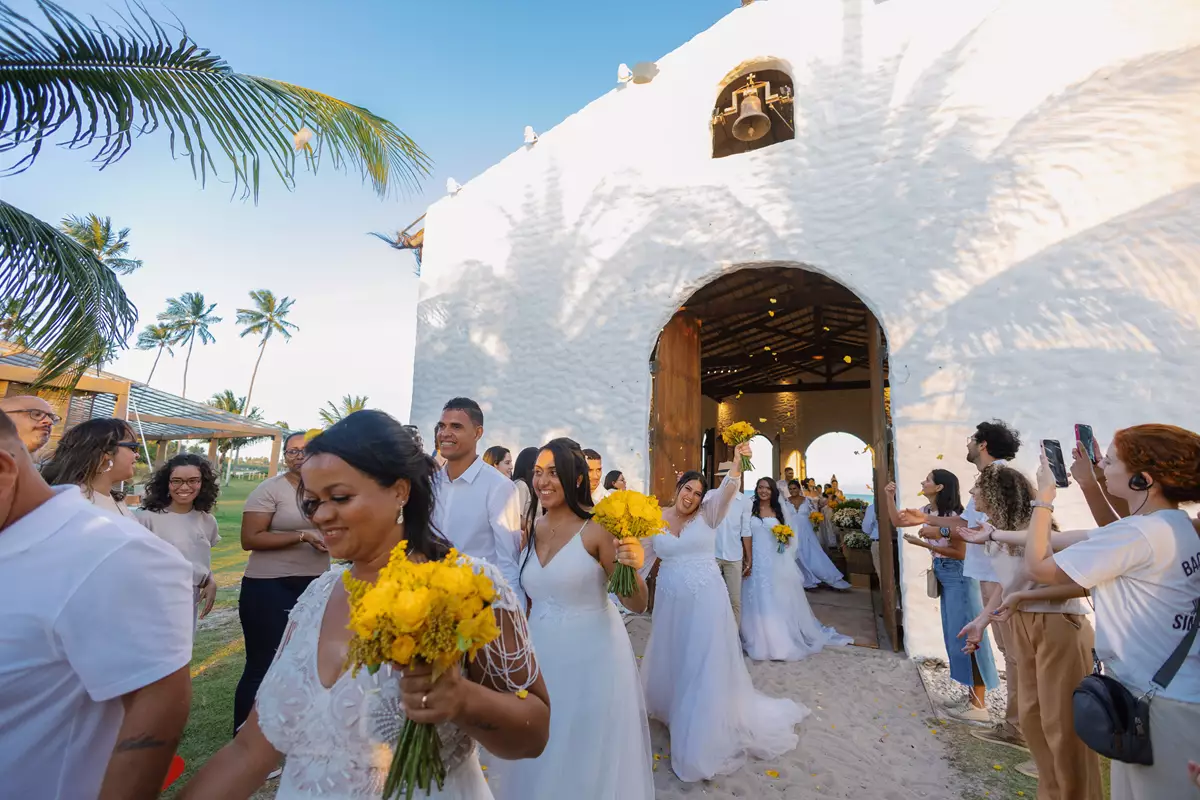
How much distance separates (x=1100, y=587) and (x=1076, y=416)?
14.6 feet

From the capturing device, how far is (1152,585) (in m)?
2.10

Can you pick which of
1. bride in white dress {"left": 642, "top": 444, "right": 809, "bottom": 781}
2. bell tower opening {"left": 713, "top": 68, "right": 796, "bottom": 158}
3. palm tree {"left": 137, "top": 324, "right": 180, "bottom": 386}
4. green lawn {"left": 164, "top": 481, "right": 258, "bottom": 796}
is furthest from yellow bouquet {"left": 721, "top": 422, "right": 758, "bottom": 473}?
palm tree {"left": 137, "top": 324, "right": 180, "bottom": 386}

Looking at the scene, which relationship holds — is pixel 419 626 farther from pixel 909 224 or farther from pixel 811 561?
pixel 811 561

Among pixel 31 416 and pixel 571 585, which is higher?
pixel 31 416

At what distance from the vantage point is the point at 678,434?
871 cm

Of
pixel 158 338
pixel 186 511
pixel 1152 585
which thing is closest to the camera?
pixel 1152 585

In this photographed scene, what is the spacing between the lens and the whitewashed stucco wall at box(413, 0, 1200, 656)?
567 centimetres

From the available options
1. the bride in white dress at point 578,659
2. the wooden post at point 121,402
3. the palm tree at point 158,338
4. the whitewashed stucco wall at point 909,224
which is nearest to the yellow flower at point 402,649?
the bride in white dress at point 578,659

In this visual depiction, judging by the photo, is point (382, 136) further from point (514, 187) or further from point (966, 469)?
point (966, 469)

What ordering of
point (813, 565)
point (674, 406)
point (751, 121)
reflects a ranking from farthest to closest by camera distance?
point (813, 565), point (674, 406), point (751, 121)

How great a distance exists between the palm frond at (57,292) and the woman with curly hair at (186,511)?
3.09 ft

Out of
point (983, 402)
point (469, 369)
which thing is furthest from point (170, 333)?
point (983, 402)

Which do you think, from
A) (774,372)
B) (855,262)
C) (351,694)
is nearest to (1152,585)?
(351,694)

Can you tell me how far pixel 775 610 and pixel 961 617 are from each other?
2191mm
